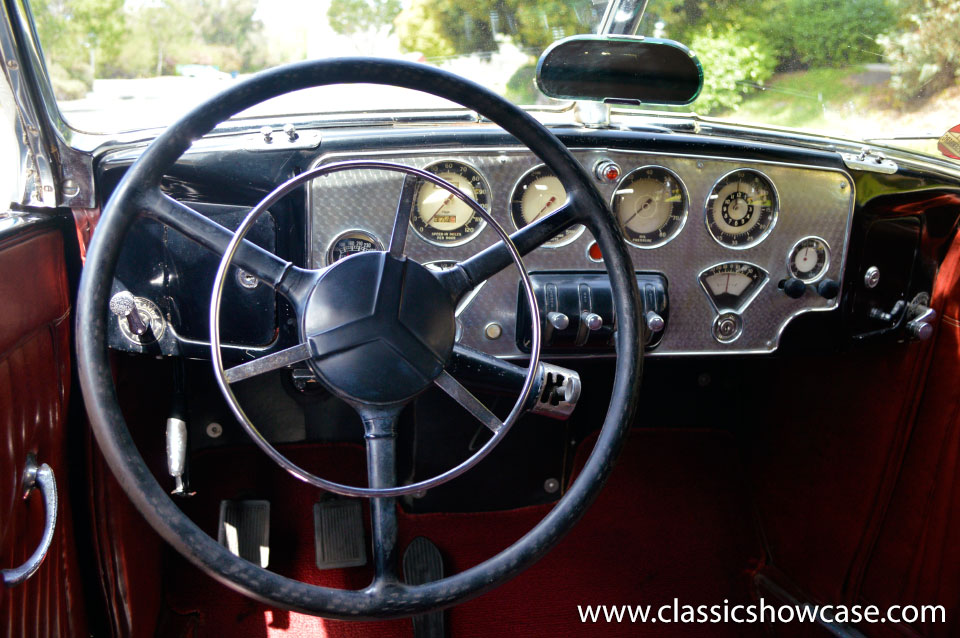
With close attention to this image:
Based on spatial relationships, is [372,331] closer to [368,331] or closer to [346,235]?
[368,331]

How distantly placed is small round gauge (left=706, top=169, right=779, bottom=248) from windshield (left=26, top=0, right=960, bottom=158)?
33 centimetres

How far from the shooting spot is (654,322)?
1799 millimetres

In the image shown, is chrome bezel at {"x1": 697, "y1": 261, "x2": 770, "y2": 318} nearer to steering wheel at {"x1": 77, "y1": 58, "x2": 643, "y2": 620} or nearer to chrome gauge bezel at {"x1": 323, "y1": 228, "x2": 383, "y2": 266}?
steering wheel at {"x1": 77, "y1": 58, "x2": 643, "y2": 620}

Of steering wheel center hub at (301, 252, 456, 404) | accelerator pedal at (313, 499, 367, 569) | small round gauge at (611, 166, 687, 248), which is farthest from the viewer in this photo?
accelerator pedal at (313, 499, 367, 569)

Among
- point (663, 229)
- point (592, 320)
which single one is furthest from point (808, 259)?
point (592, 320)

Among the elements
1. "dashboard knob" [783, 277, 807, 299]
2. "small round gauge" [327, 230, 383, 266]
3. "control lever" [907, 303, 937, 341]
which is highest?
"small round gauge" [327, 230, 383, 266]

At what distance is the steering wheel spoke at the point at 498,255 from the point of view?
1236mm

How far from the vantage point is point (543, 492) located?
244 cm

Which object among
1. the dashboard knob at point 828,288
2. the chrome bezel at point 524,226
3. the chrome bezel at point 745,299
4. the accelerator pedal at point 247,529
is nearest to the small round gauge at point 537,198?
the chrome bezel at point 524,226

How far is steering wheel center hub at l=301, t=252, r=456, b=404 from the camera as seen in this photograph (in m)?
1.14


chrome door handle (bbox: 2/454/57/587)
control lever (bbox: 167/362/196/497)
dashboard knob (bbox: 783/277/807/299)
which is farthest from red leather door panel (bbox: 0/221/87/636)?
dashboard knob (bbox: 783/277/807/299)

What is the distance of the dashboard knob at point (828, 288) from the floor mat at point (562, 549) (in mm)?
816

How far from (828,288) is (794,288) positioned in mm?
124

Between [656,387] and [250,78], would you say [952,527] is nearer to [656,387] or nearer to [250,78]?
[656,387]
